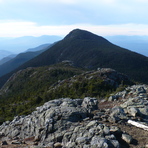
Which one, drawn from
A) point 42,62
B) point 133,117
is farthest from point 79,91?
point 42,62

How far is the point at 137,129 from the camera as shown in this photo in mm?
15008

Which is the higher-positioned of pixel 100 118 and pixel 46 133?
pixel 100 118

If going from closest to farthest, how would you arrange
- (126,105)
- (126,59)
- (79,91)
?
(126,105), (79,91), (126,59)

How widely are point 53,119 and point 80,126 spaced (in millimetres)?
3324

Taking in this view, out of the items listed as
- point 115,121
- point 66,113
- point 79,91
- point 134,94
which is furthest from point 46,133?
point 79,91

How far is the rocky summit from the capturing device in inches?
504

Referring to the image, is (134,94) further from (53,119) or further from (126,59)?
(126,59)

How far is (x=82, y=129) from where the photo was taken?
566 inches

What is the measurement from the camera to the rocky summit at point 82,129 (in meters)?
12.8

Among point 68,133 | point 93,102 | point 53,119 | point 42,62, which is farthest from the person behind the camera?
point 42,62

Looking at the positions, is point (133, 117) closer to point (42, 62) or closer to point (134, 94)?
point (134, 94)

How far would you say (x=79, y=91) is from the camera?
1757 inches

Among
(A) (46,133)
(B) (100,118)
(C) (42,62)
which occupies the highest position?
(B) (100,118)

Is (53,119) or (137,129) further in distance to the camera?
(53,119)
